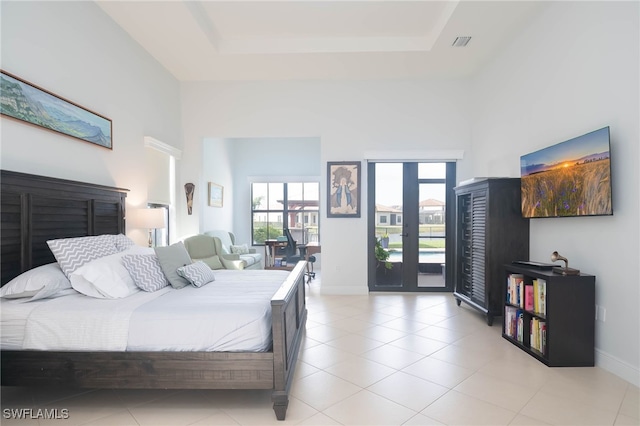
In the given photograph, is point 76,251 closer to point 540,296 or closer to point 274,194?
point 540,296

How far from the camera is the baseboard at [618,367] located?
262 centimetres

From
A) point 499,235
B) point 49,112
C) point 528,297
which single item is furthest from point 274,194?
point 528,297

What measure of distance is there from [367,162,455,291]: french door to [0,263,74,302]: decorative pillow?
4.26 m

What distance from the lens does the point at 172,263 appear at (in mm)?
3158

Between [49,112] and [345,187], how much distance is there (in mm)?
3824

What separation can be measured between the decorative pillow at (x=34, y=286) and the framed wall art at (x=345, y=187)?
3.85 m

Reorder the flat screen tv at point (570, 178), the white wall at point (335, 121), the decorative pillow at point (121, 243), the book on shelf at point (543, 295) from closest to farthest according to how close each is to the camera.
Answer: the flat screen tv at point (570, 178)
the book on shelf at point (543, 295)
the decorative pillow at point (121, 243)
the white wall at point (335, 121)

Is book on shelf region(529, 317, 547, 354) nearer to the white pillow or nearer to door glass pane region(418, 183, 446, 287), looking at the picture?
door glass pane region(418, 183, 446, 287)

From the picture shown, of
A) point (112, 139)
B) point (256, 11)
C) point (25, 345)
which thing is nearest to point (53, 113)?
point (112, 139)

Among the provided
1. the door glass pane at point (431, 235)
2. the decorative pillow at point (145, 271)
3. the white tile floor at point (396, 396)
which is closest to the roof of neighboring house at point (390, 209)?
the door glass pane at point (431, 235)

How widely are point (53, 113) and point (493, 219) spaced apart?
445 centimetres

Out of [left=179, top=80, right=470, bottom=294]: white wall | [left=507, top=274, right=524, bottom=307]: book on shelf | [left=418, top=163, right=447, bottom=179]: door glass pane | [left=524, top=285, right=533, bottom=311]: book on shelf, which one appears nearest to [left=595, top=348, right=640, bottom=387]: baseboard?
[left=524, top=285, right=533, bottom=311]: book on shelf

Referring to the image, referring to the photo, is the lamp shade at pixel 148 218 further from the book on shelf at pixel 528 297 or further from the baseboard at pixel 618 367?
the baseboard at pixel 618 367

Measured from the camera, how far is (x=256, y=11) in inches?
156
